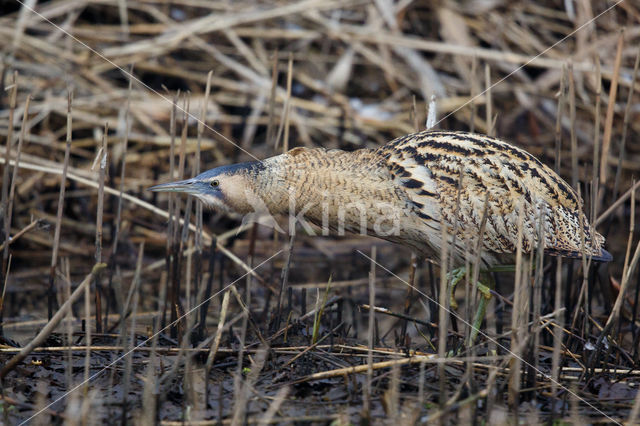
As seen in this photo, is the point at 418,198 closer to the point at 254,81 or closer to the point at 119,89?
the point at 254,81

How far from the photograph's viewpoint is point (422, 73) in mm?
6047

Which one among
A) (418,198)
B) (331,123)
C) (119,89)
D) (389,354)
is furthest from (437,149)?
(119,89)

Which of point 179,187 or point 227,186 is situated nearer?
point 179,187

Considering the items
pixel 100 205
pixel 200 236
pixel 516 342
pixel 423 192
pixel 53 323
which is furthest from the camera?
pixel 200 236

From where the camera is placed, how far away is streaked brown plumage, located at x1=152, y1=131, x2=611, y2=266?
322 centimetres

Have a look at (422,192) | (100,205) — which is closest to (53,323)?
(100,205)

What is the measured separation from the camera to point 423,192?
320 centimetres

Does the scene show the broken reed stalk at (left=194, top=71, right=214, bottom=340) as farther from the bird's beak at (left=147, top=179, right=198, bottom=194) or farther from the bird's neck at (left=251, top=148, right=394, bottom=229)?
the bird's neck at (left=251, top=148, right=394, bottom=229)

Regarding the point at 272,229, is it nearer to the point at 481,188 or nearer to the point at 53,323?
the point at 481,188

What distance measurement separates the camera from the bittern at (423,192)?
3217 mm

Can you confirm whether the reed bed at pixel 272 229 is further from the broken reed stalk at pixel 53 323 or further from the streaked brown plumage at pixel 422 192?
the streaked brown plumage at pixel 422 192

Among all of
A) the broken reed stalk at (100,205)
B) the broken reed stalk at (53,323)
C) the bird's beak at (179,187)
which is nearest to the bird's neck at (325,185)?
the bird's beak at (179,187)

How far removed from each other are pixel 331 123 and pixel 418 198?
105 inches

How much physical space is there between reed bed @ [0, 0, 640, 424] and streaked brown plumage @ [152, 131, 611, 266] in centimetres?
16
